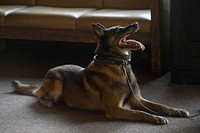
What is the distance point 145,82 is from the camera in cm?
308

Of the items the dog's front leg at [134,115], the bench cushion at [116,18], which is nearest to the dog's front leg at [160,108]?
the dog's front leg at [134,115]

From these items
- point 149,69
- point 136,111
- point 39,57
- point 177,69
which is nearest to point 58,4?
point 39,57

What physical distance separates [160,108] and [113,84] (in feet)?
1.09

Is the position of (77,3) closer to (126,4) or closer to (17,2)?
(126,4)

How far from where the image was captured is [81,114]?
2523 millimetres

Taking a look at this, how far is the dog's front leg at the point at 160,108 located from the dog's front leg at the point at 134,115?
110 mm

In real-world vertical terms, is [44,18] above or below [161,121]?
above

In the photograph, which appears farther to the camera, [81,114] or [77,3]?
[77,3]

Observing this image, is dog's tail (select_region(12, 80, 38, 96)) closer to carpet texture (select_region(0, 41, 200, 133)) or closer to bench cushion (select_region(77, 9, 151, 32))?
carpet texture (select_region(0, 41, 200, 133))

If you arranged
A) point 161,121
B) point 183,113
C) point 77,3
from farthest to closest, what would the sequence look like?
point 77,3 → point 183,113 → point 161,121

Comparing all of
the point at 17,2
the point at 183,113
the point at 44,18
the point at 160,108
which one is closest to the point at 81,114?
the point at 160,108

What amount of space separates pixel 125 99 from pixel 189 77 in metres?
0.73

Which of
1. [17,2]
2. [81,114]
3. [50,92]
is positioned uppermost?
[17,2]

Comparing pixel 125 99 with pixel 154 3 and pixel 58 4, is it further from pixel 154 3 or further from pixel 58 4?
pixel 58 4
